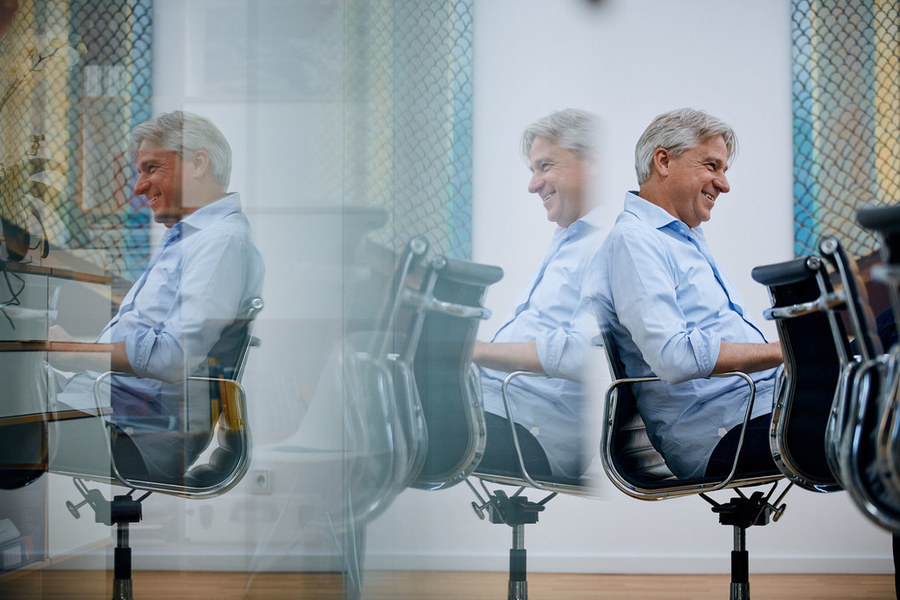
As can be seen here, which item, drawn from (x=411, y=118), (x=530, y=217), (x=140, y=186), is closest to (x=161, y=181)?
(x=140, y=186)

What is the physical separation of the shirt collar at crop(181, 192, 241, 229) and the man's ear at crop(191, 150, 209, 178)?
70 mm

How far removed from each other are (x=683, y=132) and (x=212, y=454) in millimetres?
1300

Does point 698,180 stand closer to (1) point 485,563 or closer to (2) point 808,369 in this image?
(2) point 808,369

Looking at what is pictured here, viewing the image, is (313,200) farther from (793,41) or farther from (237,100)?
(793,41)

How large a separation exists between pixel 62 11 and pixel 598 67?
1.26 m

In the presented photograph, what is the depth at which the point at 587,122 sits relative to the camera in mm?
2051

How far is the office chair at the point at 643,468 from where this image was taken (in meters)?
1.91

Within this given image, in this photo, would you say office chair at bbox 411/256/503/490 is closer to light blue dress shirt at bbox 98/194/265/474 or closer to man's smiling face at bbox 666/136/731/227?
light blue dress shirt at bbox 98/194/265/474

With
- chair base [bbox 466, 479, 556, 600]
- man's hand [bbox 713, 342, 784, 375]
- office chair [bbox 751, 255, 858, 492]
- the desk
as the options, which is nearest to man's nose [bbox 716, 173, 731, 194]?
office chair [bbox 751, 255, 858, 492]

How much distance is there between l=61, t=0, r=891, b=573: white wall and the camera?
1897 millimetres

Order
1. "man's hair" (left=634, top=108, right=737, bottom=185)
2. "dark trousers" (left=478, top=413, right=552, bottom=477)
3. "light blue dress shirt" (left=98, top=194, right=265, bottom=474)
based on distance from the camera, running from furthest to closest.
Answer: "man's hair" (left=634, top=108, right=737, bottom=185), "dark trousers" (left=478, top=413, right=552, bottom=477), "light blue dress shirt" (left=98, top=194, right=265, bottom=474)

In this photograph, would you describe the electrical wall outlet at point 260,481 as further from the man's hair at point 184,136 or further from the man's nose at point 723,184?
the man's nose at point 723,184

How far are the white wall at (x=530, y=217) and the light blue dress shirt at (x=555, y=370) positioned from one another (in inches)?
2.4

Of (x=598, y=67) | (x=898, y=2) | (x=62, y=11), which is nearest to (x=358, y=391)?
(x=598, y=67)
